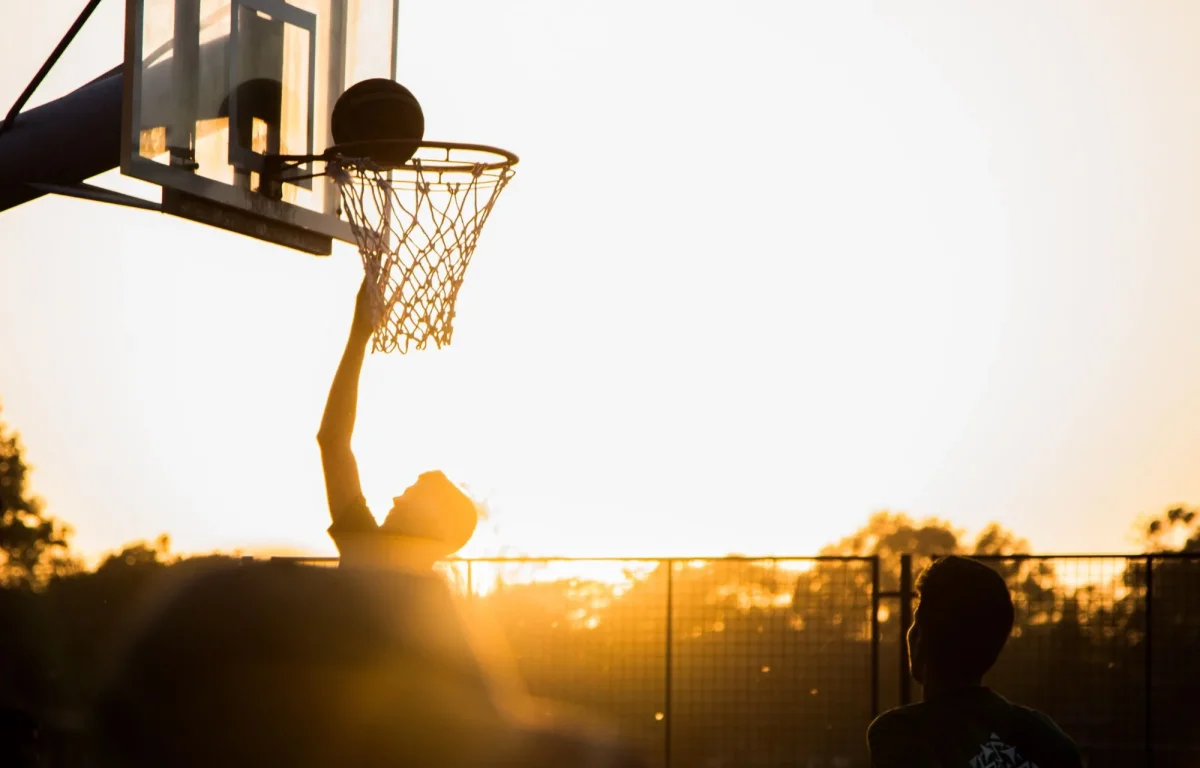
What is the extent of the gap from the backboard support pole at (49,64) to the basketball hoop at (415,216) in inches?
46.5

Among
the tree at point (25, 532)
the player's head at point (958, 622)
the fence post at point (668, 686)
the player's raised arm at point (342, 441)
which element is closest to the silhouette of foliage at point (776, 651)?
the fence post at point (668, 686)

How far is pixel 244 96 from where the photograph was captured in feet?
29.3

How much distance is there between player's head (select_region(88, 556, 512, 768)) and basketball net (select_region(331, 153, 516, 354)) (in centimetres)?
681

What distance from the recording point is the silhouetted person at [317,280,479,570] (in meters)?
5.29

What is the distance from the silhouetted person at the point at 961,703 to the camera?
151 inches

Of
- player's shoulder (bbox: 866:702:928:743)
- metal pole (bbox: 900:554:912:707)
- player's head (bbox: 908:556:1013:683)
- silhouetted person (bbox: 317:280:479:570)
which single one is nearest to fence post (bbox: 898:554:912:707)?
metal pole (bbox: 900:554:912:707)

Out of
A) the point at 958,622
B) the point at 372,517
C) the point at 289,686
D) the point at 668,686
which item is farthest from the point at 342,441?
the point at 668,686

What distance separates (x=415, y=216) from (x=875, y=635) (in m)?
4.60

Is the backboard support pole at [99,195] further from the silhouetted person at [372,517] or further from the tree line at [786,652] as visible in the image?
the tree line at [786,652]

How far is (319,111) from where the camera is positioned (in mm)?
9336

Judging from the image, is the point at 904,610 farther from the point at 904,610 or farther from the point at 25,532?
the point at 25,532

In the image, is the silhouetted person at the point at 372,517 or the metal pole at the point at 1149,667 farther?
the metal pole at the point at 1149,667

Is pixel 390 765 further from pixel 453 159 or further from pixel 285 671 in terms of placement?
pixel 453 159

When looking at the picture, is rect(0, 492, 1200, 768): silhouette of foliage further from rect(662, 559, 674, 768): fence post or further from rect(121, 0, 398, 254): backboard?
rect(121, 0, 398, 254): backboard
